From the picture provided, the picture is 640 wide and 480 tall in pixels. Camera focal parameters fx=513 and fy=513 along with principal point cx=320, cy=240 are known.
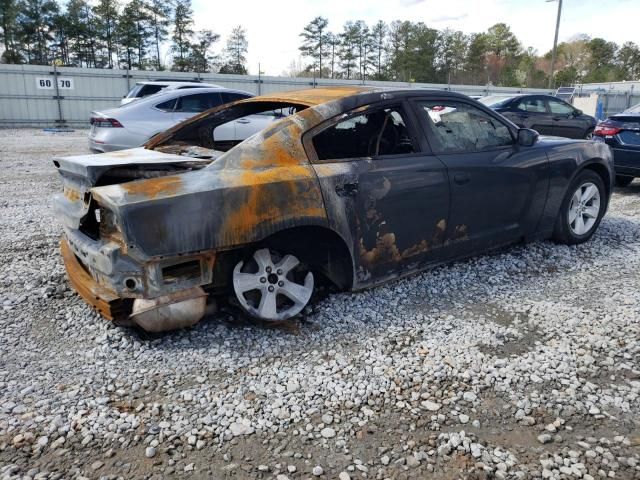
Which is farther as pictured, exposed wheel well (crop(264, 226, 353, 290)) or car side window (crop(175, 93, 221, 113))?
car side window (crop(175, 93, 221, 113))

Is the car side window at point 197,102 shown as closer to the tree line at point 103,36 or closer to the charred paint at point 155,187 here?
the charred paint at point 155,187

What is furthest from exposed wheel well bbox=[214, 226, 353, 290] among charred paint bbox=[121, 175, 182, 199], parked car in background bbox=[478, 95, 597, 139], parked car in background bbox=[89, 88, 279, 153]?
parked car in background bbox=[478, 95, 597, 139]

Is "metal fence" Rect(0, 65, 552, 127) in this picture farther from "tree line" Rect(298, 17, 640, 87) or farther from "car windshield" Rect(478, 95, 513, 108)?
"tree line" Rect(298, 17, 640, 87)

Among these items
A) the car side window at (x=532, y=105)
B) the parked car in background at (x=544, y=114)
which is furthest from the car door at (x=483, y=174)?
the car side window at (x=532, y=105)

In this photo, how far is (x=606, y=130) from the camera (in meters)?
8.09

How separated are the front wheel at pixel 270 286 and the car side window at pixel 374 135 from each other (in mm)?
886

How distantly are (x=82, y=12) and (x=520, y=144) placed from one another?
45598 millimetres

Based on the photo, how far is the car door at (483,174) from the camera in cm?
398

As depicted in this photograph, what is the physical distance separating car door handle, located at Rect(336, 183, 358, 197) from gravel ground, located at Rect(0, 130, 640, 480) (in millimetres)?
869

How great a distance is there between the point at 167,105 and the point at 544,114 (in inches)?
354

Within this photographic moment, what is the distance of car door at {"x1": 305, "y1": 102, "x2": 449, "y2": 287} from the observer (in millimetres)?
3438

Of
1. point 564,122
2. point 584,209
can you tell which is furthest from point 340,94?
point 564,122

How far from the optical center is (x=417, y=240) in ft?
12.5

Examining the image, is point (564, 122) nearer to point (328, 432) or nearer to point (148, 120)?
point (148, 120)
